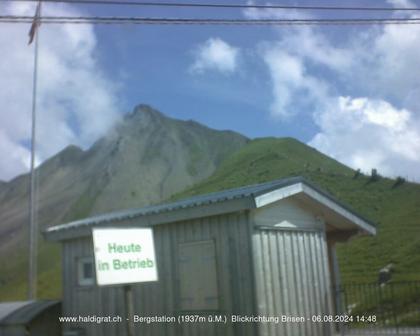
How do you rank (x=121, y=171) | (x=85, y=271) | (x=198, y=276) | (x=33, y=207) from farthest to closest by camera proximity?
(x=121, y=171) → (x=33, y=207) → (x=85, y=271) → (x=198, y=276)

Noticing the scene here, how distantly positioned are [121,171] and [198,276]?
9059cm

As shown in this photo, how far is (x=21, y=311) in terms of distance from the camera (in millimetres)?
13250

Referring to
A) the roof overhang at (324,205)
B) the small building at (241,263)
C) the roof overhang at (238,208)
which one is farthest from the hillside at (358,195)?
the small building at (241,263)

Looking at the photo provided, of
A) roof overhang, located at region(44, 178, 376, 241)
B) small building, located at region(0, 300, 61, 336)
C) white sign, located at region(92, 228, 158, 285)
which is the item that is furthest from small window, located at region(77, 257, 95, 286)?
white sign, located at region(92, 228, 158, 285)

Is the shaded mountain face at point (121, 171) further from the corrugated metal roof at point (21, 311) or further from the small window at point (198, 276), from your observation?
the small window at point (198, 276)

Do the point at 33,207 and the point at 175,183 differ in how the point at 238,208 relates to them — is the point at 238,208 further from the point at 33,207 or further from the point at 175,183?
the point at 175,183

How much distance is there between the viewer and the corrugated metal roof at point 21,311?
12.9 m

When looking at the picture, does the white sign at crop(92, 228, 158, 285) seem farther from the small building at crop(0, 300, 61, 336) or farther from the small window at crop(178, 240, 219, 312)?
the small building at crop(0, 300, 61, 336)

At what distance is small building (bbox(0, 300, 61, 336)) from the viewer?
12.8m

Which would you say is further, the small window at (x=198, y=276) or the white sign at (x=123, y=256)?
the small window at (x=198, y=276)

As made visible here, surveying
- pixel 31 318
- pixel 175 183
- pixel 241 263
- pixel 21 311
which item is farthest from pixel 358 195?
pixel 175 183

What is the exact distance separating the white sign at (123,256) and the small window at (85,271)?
6419mm

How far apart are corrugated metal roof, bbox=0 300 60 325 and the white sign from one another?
22.4 ft

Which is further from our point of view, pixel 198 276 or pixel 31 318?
pixel 31 318
